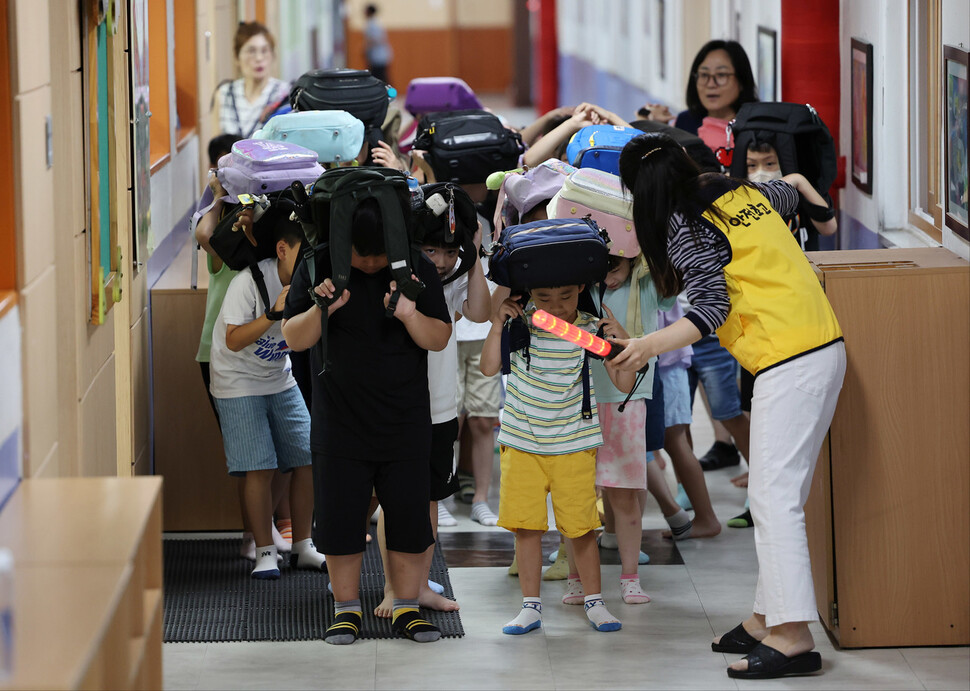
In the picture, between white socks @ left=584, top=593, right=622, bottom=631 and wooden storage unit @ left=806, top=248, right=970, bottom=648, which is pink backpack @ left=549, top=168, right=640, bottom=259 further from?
white socks @ left=584, top=593, right=622, bottom=631

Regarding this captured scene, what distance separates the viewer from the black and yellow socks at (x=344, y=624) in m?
4.18

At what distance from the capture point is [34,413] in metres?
3.36

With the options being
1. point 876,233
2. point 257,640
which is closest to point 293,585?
point 257,640

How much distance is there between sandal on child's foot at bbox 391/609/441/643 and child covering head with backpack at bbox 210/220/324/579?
2.18ft

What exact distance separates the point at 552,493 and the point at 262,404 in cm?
113

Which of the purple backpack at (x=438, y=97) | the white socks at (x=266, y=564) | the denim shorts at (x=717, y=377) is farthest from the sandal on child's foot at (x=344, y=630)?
the purple backpack at (x=438, y=97)

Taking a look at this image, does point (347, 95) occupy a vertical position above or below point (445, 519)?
above

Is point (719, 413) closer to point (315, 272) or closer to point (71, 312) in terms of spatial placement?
point (315, 272)

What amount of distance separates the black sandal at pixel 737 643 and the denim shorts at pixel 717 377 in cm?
150

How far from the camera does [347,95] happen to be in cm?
569

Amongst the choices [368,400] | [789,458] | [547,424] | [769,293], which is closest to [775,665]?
[789,458]

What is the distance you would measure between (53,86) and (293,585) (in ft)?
6.22

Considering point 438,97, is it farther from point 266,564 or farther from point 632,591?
point 632,591

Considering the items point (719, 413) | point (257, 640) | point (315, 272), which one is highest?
point (315, 272)
